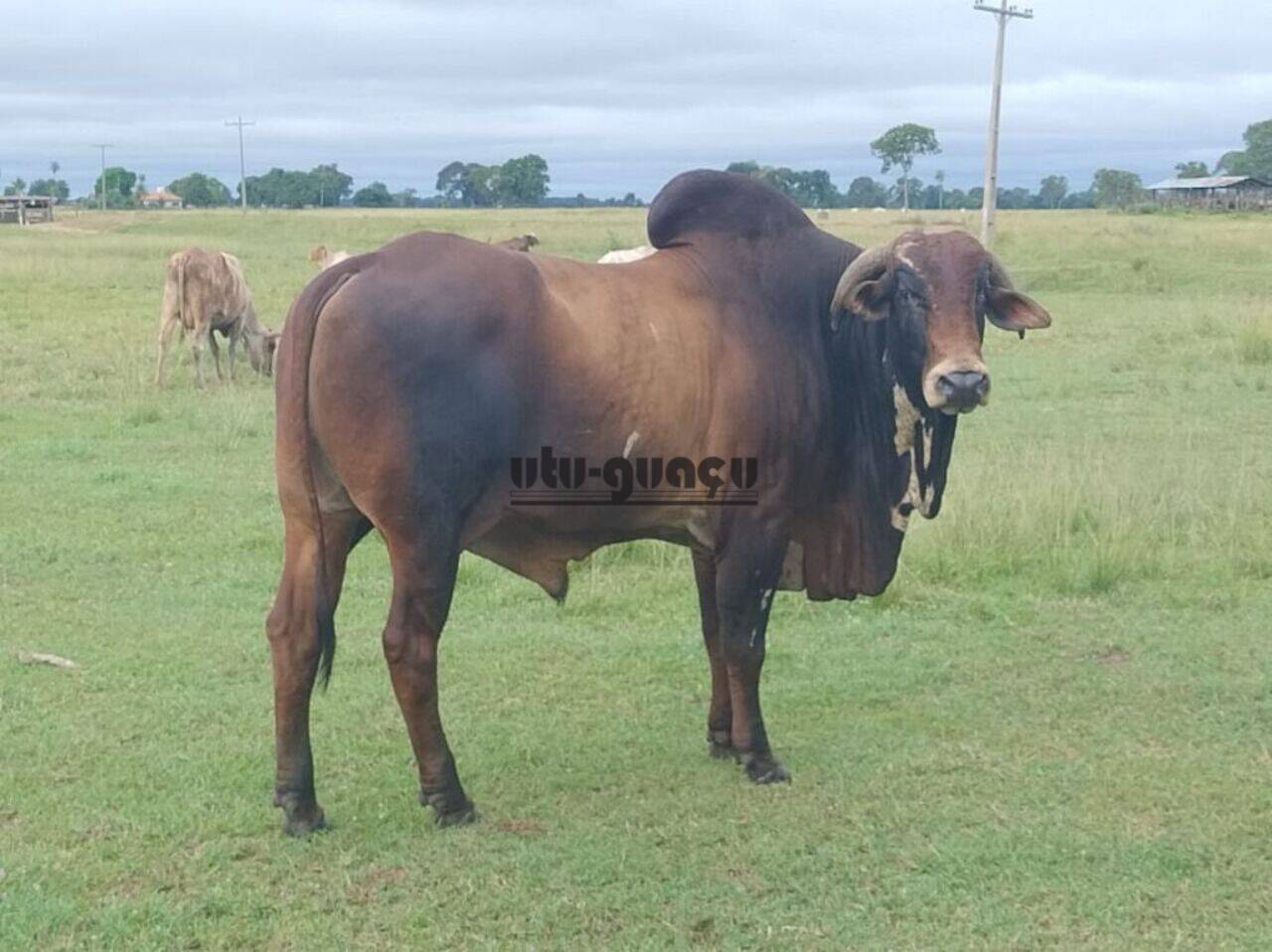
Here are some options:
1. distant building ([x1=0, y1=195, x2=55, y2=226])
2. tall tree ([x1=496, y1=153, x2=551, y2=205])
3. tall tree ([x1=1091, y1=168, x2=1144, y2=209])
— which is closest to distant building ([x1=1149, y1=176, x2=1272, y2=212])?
tall tree ([x1=1091, y1=168, x2=1144, y2=209])

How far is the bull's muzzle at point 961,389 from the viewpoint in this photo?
4.77 meters


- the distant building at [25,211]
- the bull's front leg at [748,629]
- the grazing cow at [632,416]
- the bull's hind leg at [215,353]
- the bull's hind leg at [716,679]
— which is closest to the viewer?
the grazing cow at [632,416]

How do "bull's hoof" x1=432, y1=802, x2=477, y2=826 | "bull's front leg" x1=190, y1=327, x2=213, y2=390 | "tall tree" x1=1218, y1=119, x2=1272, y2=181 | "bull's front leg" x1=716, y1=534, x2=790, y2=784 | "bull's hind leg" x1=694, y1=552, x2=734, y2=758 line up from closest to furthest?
"bull's hoof" x1=432, y1=802, x2=477, y2=826, "bull's front leg" x1=716, y1=534, x2=790, y2=784, "bull's hind leg" x1=694, y1=552, x2=734, y2=758, "bull's front leg" x1=190, y1=327, x2=213, y2=390, "tall tree" x1=1218, y1=119, x2=1272, y2=181

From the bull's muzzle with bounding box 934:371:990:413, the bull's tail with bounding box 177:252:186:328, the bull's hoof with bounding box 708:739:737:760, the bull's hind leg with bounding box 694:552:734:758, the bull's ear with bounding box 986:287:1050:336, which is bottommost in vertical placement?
the bull's hoof with bounding box 708:739:737:760

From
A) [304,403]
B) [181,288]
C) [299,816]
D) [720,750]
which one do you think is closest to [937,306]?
[720,750]

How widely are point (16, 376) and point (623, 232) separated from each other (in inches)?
1091

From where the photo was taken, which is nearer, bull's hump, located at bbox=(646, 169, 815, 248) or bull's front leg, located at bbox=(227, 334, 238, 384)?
bull's hump, located at bbox=(646, 169, 815, 248)

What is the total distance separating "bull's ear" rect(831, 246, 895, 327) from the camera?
5.14 meters

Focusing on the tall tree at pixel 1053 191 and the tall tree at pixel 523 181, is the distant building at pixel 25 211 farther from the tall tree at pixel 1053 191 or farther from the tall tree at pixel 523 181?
the tall tree at pixel 1053 191

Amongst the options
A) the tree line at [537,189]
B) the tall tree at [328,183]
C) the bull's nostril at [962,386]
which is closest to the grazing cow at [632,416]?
the bull's nostril at [962,386]

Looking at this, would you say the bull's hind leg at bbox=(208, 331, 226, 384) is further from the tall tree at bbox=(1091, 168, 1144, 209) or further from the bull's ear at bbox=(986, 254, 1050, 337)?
the tall tree at bbox=(1091, 168, 1144, 209)

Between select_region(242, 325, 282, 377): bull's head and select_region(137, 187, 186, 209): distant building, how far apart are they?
3453 inches

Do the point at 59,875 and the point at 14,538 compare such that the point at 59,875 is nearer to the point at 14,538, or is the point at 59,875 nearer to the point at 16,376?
the point at 14,538

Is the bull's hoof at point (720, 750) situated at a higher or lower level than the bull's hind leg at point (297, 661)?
lower
